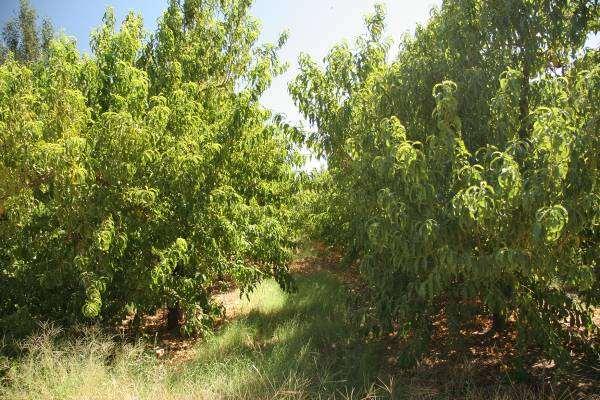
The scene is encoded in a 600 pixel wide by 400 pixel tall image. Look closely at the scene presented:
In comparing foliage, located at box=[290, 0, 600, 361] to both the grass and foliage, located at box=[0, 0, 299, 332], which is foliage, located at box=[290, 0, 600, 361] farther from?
foliage, located at box=[0, 0, 299, 332]

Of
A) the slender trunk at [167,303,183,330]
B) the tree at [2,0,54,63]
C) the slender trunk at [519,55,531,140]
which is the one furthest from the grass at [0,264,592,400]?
the tree at [2,0,54,63]

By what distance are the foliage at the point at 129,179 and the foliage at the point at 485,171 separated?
2.06 metres

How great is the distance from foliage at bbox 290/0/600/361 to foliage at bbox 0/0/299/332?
2056mm

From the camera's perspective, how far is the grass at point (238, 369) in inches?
189

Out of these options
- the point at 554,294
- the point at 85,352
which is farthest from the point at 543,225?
the point at 85,352

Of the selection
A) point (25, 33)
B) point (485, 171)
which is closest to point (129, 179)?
point (485, 171)

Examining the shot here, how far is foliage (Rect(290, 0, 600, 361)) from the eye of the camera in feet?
12.5

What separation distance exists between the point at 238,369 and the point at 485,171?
3792 mm

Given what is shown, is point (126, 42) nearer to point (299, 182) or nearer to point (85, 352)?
point (299, 182)

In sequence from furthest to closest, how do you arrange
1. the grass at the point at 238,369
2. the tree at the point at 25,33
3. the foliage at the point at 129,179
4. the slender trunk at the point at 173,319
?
the tree at the point at 25,33, the slender trunk at the point at 173,319, the foliage at the point at 129,179, the grass at the point at 238,369

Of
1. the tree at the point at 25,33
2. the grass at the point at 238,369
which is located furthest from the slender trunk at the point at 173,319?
the tree at the point at 25,33

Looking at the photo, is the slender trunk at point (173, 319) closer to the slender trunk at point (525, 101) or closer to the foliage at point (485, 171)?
the foliage at point (485, 171)

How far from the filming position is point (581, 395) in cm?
471

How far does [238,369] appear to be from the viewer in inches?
231
